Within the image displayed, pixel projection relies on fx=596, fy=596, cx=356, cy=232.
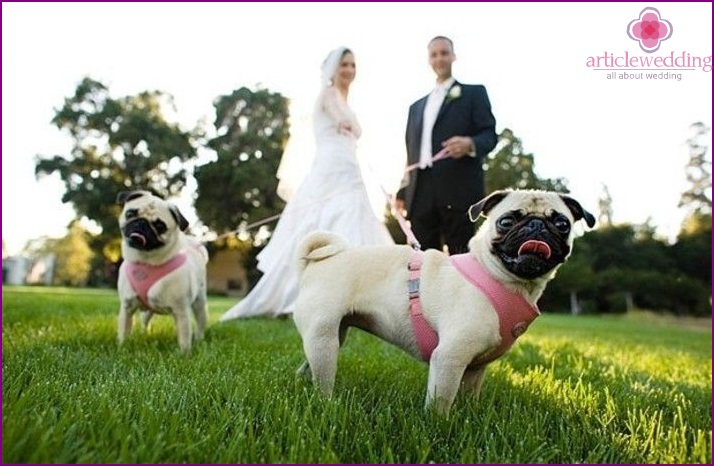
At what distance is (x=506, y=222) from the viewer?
2.70 m

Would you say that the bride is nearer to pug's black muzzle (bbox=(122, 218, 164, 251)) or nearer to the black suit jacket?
the black suit jacket

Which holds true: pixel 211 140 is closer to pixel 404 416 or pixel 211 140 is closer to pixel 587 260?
pixel 587 260

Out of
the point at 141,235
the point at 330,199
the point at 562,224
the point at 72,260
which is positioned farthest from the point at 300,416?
the point at 72,260

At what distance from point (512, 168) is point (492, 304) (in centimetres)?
1654

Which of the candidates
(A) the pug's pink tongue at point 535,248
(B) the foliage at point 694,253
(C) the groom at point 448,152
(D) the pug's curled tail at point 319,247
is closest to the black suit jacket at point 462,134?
(C) the groom at point 448,152

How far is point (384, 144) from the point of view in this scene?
281 inches

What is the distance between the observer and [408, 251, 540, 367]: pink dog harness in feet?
8.84

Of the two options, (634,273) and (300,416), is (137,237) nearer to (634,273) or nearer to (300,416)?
(300,416)

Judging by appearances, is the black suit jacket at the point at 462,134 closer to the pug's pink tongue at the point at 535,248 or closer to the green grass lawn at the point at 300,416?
the green grass lawn at the point at 300,416

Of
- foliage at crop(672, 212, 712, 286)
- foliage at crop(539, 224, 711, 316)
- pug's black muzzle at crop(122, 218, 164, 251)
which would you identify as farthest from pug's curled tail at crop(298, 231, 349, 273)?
foliage at crop(672, 212, 712, 286)

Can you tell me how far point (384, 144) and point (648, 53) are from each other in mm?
3899

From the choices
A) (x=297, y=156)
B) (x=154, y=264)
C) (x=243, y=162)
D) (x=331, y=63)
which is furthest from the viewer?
(x=243, y=162)

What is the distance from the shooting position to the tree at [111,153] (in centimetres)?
3275

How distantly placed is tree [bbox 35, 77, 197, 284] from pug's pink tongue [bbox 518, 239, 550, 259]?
31.4 m
